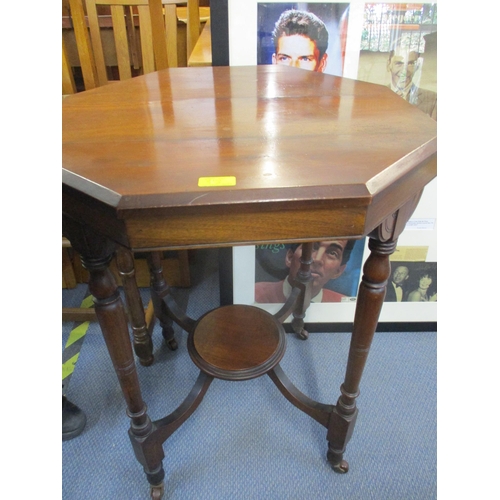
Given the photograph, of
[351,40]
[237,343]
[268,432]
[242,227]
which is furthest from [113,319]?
[351,40]

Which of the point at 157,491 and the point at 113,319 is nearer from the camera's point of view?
the point at 113,319

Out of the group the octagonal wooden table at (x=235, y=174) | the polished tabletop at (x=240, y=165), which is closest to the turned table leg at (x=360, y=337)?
the octagonal wooden table at (x=235, y=174)

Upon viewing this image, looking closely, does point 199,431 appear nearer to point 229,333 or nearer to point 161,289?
point 229,333

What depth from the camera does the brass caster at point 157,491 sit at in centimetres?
84

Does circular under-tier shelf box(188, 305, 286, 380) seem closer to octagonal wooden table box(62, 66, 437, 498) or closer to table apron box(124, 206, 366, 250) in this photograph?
octagonal wooden table box(62, 66, 437, 498)

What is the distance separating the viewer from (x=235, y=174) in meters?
0.46

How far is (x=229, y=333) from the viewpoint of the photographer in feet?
3.18

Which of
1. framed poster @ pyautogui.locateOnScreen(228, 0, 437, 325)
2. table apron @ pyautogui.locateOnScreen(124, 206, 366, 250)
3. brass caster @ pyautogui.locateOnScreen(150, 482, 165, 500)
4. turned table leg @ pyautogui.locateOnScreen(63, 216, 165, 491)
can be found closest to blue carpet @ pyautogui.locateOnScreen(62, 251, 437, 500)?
brass caster @ pyautogui.locateOnScreen(150, 482, 165, 500)

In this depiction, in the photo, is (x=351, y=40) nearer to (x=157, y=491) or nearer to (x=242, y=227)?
(x=242, y=227)

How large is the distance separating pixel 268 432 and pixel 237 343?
0.26 m

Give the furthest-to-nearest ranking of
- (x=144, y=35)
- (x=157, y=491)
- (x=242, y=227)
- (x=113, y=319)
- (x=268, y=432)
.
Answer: (x=144, y=35) < (x=268, y=432) < (x=157, y=491) < (x=113, y=319) < (x=242, y=227)

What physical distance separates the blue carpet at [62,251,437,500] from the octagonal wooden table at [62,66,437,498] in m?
0.11

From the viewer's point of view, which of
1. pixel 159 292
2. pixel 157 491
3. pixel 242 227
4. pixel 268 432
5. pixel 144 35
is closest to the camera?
pixel 242 227

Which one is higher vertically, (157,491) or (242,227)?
(242,227)
